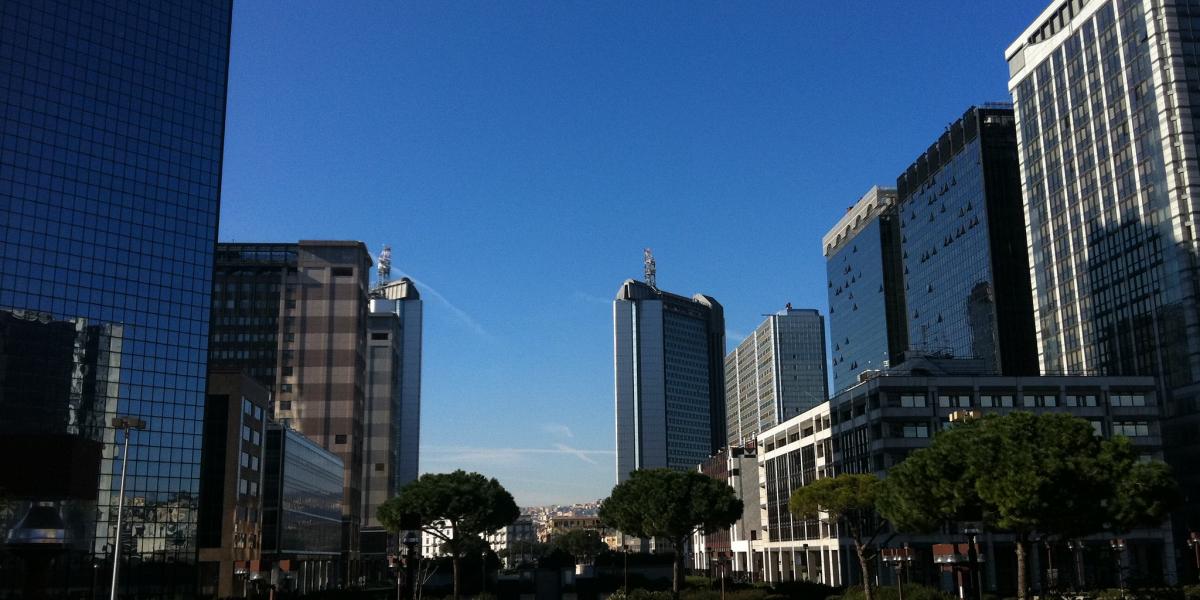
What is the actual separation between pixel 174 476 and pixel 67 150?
36690 mm

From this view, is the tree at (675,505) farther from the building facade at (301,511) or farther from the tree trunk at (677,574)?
the building facade at (301,511)

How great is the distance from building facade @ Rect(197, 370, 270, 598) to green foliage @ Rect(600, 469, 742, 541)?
39792 millimetres

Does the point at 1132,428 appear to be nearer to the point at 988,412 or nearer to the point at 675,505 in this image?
the point at 988,412

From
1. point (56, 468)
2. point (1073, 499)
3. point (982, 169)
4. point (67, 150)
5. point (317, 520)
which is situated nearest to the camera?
point (56, 468)

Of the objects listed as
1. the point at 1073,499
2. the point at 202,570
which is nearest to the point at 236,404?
the point at 202,570

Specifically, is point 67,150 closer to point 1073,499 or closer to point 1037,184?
point 1073,499

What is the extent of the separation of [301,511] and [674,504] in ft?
188

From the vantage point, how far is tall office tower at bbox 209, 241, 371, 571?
160875 millimetres

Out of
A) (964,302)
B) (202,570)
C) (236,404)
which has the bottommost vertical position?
(202,570)

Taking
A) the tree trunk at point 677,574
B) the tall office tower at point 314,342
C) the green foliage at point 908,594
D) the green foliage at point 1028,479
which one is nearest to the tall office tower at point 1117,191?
the tree trunk at point 677,574

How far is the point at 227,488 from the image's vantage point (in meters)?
103

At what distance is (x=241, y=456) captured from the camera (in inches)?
4094

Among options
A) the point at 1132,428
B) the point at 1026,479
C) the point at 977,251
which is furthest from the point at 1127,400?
the point at 1026,479

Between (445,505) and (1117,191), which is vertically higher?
(1117,191)
